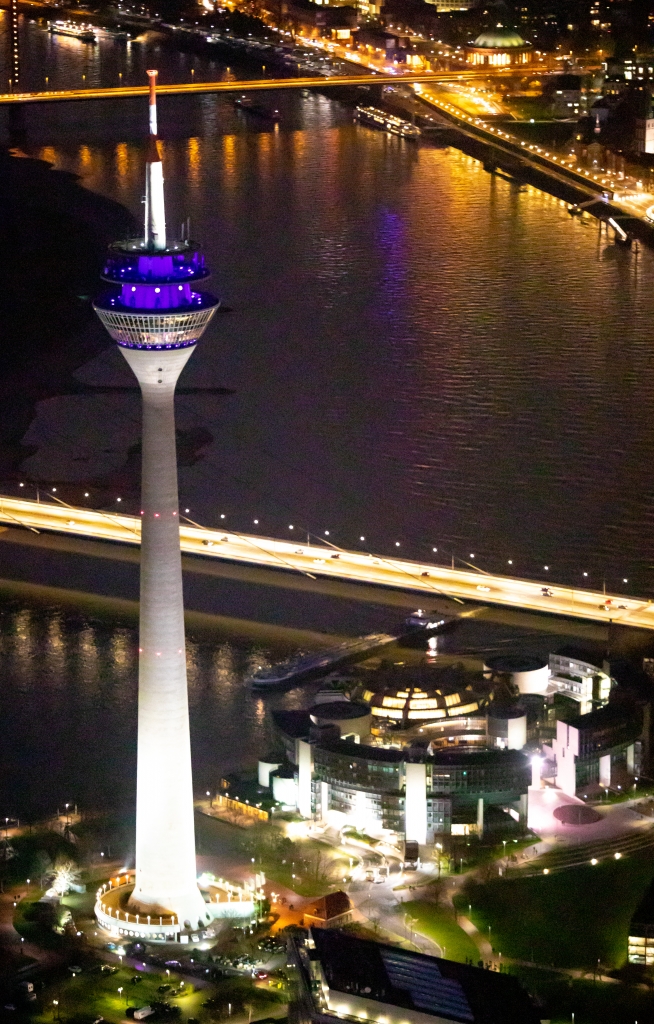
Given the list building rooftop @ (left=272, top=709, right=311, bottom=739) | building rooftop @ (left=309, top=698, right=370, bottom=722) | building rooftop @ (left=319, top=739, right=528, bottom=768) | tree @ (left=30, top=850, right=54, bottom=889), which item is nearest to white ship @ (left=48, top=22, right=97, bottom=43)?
building rooftop @ (left=272, top=709, right=311, bottom=739)

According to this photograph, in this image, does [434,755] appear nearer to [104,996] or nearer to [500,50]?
Answer: [104,996]

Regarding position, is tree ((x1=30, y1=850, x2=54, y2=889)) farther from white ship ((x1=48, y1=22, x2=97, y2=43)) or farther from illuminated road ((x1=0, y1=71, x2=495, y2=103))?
white ship ((x1=48, y1=22, x2=97, y2=43))

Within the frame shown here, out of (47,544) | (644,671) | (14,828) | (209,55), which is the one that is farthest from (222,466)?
(209,55)

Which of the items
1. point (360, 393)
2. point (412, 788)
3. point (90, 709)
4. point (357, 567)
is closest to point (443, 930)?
point (412, 788)

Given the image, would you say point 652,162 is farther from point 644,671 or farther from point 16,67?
point 644,671

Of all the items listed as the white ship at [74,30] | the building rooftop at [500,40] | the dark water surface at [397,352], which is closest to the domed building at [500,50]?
the building rooftop at [500,40]

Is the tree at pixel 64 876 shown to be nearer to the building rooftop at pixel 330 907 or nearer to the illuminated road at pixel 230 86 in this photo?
the building rooftop at pixel 330 907

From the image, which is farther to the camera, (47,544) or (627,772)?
(47,544)
